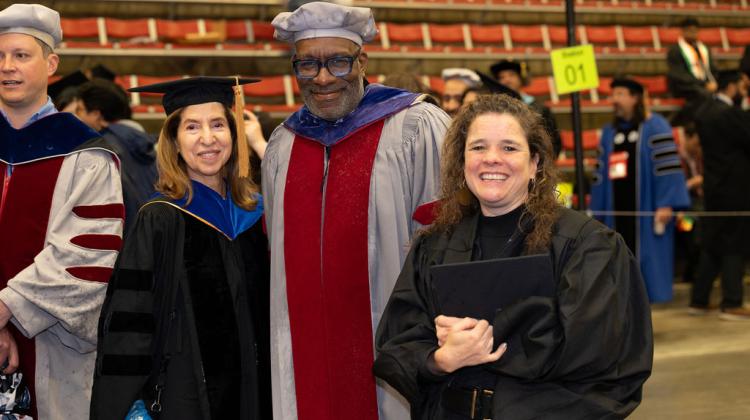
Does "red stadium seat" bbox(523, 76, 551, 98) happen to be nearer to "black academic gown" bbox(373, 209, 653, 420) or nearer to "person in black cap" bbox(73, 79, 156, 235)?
"person in black cap" bbox(73, 79, 156, 235)

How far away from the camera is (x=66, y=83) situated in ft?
18.8

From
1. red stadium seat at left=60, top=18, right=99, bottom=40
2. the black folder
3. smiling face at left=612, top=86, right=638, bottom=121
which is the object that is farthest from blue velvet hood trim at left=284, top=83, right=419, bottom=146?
red stadium seat at left=60, top=18, right=99, bottom=40

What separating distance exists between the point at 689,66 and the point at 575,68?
440 cm

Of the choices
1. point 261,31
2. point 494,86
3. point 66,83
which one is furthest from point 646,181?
point 261,31

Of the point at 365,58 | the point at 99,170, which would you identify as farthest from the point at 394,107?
the point at 99,170

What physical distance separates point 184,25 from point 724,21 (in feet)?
24.0

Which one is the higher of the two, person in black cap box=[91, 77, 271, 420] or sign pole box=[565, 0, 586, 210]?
sign pole box=[565, 0, 586, 210]

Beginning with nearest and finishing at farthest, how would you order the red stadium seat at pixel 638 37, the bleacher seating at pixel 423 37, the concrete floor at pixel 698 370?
1. the concrete floor at pixel 698 370
2. the bleacher seating at pixel 423 37
3. the red stadium seat at pixel 638 37

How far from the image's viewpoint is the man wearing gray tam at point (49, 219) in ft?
10.0

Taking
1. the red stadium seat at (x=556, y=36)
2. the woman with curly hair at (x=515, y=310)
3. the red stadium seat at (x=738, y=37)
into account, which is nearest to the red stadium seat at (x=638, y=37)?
the red stadium seat at (x=556, y=36)

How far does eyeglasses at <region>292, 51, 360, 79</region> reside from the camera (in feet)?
9.93

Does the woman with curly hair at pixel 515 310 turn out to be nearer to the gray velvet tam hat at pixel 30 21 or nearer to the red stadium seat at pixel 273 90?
the gray velvet tam hat at pixel 30 21

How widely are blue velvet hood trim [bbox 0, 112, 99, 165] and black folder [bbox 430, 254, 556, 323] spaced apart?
1.47 metres

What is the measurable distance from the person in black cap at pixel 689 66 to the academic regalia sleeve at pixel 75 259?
858 centimetres
